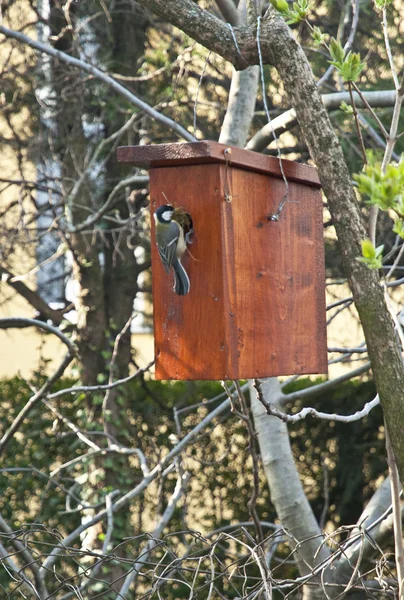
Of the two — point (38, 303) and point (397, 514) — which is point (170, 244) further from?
point (38, 303)

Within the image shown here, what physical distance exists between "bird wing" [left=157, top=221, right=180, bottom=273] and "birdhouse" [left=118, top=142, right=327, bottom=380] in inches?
2.6

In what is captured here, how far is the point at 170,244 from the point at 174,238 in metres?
0.02

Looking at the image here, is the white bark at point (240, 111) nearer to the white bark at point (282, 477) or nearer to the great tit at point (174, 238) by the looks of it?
the white bark at point (282, 477)

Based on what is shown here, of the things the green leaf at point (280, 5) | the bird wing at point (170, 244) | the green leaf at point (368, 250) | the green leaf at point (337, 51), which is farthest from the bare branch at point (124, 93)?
the green leaf at point (368, 250)

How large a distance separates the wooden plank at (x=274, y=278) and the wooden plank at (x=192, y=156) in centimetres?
4

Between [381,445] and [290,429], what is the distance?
0.65 m

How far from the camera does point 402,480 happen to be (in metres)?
1.65

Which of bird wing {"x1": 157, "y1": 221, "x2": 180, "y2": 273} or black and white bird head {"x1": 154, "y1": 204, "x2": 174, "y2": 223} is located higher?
black and white bird head {"x1": 154, "y1": 204, "x2": 174, "y2": 223}

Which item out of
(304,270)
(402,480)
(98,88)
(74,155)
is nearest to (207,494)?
(74,155)

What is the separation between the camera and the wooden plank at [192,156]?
2059mm

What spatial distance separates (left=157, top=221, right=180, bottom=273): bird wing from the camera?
210cm

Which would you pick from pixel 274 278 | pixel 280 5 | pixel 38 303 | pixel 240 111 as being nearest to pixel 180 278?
pixel 274 278

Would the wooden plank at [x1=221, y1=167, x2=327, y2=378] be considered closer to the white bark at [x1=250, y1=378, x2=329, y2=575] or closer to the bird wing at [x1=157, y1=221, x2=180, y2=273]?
the bird wing at [x1=157, y1=221, x2=180, y2=273]

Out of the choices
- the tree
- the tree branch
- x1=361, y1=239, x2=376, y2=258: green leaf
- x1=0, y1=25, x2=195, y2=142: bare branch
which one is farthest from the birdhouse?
the tree branch
